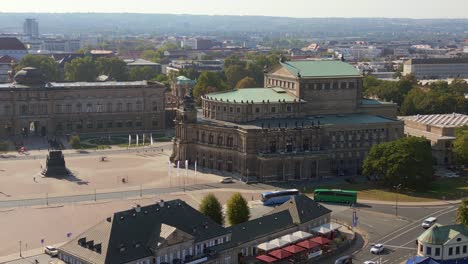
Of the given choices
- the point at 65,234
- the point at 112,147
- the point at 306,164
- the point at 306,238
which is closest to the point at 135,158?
the point at 112,147

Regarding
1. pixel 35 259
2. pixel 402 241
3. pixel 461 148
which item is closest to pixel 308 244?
pixel 402 241

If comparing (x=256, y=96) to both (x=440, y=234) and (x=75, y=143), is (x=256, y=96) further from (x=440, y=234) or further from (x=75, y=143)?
(x=440, y=234)

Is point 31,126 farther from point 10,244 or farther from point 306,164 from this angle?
point 10,244

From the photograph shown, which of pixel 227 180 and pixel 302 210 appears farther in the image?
pixel 227 180

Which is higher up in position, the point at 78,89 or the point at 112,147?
the point at 78,89

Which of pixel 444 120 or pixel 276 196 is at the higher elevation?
pixel 444 120

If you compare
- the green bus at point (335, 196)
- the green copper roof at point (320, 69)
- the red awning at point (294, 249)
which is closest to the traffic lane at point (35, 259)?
the red awning at point (294, 249)

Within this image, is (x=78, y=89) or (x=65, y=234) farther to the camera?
(x=78, y=89)
